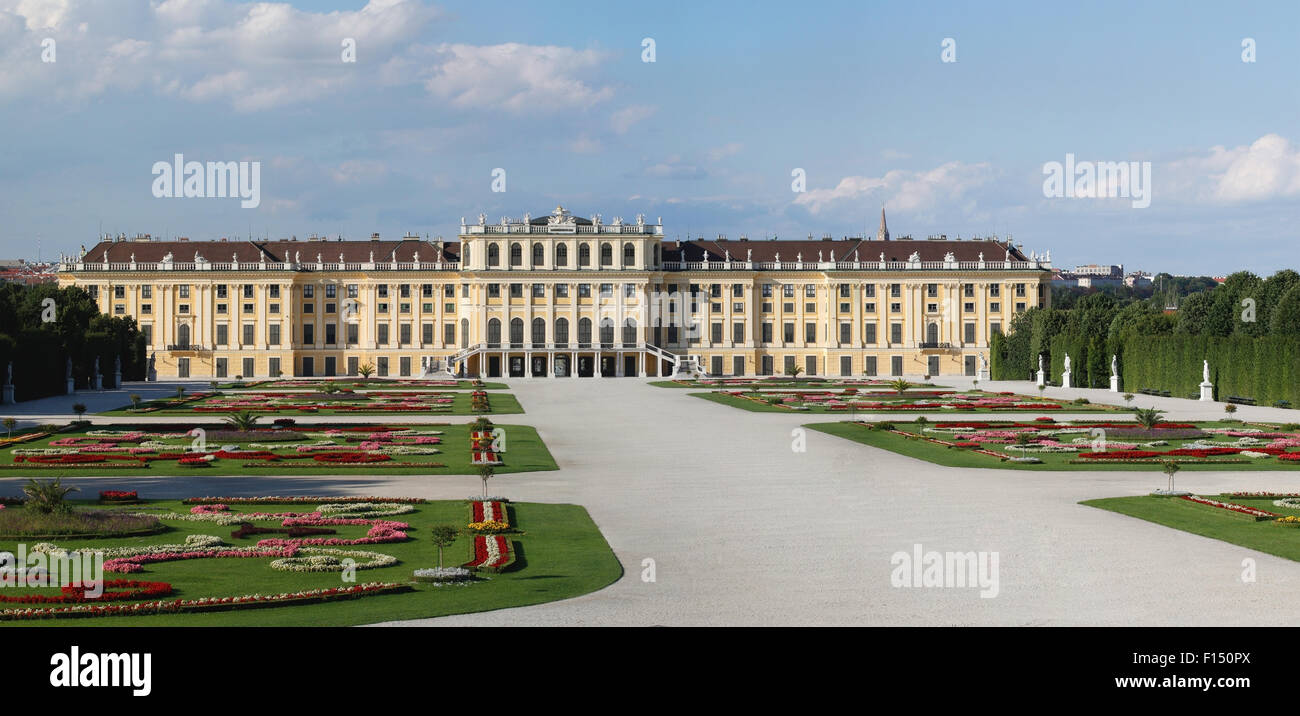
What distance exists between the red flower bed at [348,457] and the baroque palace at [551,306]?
6651 centimetres

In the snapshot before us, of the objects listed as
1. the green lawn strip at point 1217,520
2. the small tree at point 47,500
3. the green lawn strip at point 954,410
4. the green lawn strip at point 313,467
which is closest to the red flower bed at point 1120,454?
the green lawn strip at point 1217,520

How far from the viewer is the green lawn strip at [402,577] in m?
13.6

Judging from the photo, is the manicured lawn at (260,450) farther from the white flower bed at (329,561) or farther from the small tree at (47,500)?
the small tree at (47,500)

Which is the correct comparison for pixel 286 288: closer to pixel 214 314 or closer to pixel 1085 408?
pixel 214 314

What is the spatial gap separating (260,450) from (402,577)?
18.1 metres

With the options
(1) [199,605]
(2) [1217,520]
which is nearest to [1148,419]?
(2) [1217,520]

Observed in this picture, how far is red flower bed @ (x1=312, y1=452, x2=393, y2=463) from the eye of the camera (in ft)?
99.2

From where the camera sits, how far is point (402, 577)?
16047 mm

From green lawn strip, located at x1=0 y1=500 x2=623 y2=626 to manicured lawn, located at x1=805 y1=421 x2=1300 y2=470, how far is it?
495 inches

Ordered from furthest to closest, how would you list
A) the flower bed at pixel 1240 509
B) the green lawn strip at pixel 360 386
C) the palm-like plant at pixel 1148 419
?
the green lawn strip at pixel 360 386, the palm-like plant at pixel 1148 419, the flower bed at pixel 1240 509

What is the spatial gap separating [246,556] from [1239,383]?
51092 mm

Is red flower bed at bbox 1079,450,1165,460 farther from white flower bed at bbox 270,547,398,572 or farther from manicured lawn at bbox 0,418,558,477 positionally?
white flower bed at bbox 270,547,398,572

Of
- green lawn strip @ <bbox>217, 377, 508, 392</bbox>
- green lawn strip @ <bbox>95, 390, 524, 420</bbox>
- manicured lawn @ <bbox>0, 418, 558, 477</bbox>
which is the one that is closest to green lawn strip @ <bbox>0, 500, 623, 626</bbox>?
manicured lawn @ <bbox>0, 418, 558, 477</bbox>
